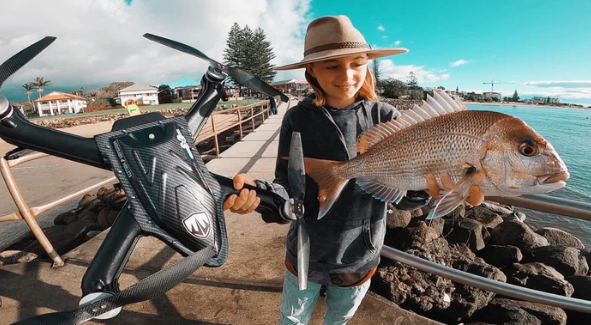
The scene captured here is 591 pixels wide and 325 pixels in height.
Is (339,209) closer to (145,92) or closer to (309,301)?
(309,301)

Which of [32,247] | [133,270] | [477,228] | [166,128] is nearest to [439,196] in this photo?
[166,128]

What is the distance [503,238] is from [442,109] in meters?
4.28

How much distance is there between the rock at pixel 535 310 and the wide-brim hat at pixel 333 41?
91.4 inches

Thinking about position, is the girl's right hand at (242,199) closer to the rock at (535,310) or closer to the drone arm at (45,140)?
the drone arm at (45,140)

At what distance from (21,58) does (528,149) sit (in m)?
1.44

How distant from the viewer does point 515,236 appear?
169 inches

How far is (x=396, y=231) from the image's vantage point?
11.4ft

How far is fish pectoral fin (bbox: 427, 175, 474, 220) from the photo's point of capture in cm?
98

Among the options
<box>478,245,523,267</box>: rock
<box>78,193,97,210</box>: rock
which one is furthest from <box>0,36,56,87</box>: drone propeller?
<box>78,193,97,210</box>: rock

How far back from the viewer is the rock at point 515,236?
4188 mm

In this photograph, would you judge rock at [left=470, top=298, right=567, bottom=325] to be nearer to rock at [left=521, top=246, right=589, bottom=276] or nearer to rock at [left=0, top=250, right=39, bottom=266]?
rock at [left=521, top=246, right=589, bottom=276]

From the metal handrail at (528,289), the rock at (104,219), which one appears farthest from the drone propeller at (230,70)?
the rock at (104,219)

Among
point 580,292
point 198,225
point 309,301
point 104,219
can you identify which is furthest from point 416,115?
point 104,219

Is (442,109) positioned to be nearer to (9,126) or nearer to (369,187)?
(369,187)
